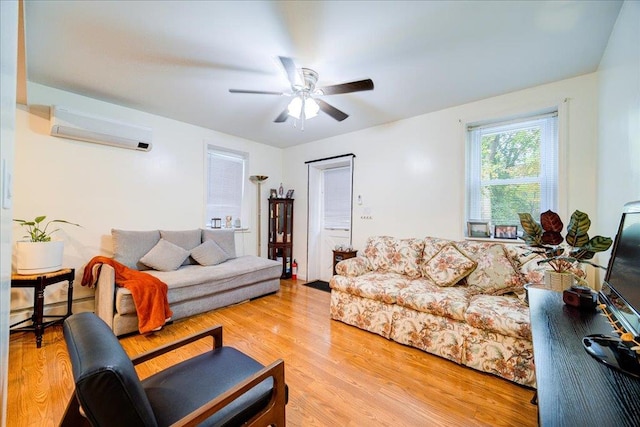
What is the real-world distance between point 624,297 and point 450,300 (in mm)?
1275

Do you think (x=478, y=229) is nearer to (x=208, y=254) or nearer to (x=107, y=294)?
(x=208, y=254)

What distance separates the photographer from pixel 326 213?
4.65m

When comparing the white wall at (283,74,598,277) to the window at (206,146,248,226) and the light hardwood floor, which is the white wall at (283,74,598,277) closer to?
the window at (206,146,248,226)

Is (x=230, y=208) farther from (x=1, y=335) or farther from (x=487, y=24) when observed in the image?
(x=487, y=24)

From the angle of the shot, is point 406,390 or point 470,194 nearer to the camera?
point 406,390

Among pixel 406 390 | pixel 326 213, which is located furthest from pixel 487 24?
pixel 326 213

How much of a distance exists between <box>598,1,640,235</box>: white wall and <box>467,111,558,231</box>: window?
1.38 ft

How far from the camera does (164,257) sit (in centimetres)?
310

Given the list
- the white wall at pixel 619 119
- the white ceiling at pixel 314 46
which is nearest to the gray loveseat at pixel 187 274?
the white ceiling at pixel 314 46

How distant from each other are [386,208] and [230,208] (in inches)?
104

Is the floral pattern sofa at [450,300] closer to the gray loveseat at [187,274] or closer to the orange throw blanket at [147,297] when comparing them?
the gray loveseat at [187,274]

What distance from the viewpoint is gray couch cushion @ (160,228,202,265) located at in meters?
3.38

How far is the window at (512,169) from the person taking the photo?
105 inches

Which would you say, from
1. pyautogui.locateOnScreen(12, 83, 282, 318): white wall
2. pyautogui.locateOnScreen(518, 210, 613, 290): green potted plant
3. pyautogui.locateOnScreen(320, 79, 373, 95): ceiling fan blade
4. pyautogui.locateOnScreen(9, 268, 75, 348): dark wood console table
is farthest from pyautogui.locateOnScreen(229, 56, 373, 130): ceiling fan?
pyautogui.locateOnScreen(9, 268, 75, 348): dark wood console table
